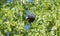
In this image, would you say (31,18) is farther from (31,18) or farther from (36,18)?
(36,18)

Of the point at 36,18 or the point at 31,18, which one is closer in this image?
the point at 36,18

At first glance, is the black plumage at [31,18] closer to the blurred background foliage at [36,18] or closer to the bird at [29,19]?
the bird at [29,19]

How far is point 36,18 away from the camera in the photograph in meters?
4.18

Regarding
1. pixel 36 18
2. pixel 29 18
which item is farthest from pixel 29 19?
pixel 36 18

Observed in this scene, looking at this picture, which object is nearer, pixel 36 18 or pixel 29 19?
pixel 36 18

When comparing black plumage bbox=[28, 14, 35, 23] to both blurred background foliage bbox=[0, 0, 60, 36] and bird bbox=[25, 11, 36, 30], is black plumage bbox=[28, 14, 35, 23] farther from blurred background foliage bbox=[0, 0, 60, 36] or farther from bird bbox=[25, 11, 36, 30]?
blurred background foliage bbox=[0, 0, 60, 36]

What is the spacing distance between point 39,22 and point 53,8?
0.31 metres

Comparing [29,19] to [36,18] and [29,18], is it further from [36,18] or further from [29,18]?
[36,18]

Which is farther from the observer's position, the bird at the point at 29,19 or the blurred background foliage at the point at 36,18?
the bird at the point at 29,19

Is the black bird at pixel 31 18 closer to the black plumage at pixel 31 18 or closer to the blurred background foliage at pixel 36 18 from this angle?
the black plumage at pixel 31 18

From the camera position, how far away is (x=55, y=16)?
4102 millimetres

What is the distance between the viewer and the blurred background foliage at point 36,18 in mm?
4082

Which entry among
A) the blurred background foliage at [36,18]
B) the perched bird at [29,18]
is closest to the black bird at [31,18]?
the perched bird at [29,18]

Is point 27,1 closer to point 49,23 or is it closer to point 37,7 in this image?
point 37,7
